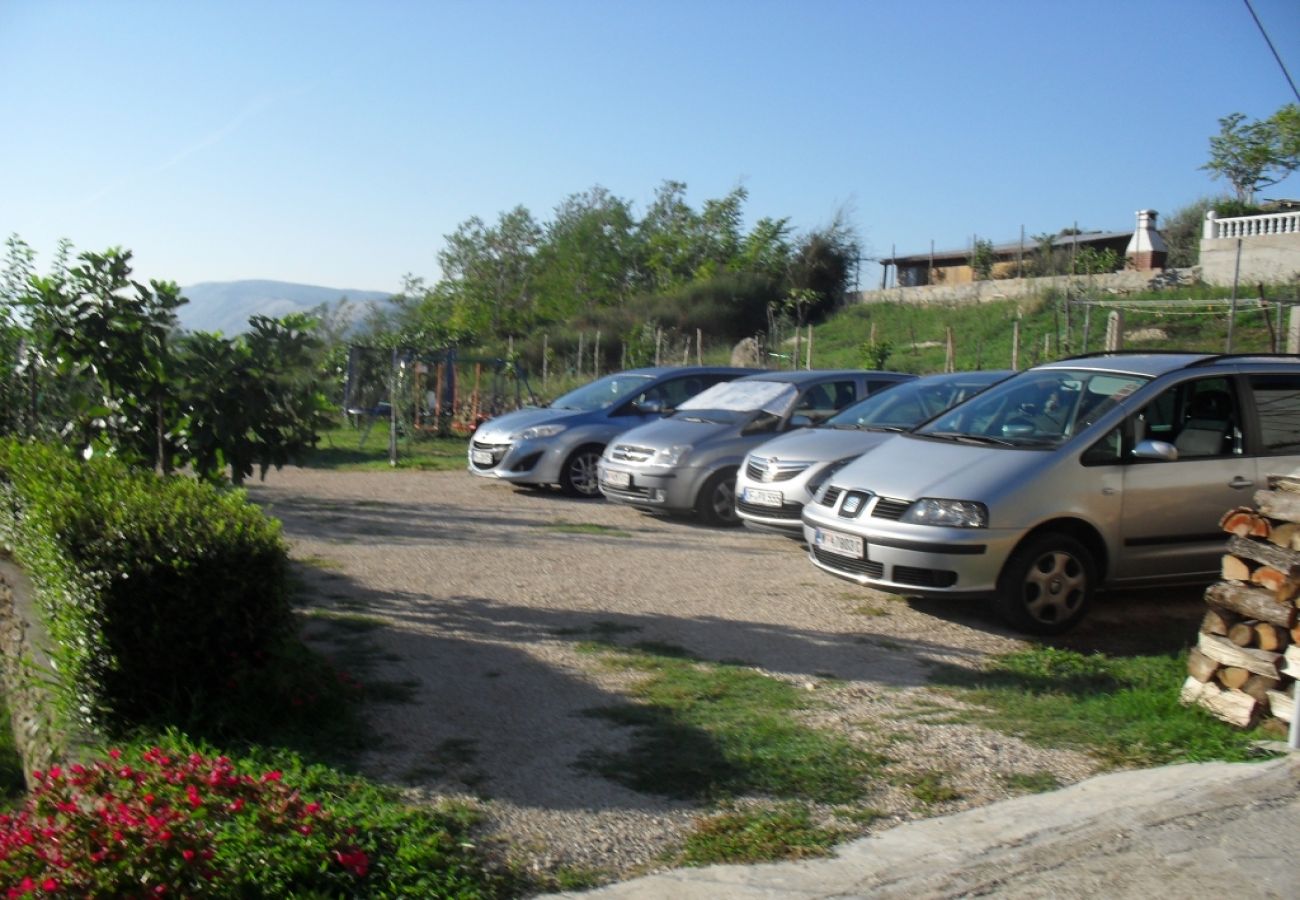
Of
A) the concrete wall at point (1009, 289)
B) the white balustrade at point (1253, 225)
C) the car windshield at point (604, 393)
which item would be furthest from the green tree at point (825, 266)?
the car windshield at point (604, 393)

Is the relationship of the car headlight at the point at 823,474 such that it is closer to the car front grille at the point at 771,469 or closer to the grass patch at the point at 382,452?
the car front grille at the point at 771,469

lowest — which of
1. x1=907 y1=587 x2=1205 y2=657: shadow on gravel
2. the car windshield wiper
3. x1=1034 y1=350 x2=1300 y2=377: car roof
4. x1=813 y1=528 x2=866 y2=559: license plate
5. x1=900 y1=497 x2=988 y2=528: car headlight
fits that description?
x1=907 y1=587 x2=1205 y2=657: shadow on gravel

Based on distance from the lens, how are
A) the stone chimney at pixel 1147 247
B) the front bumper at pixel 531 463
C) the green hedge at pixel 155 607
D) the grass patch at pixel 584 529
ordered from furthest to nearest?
the stone chimney at pixel 1147 247 < the front bumper at pixel 531 463 < the grass patch at pixel 584 529 < the green hedge at pixel 155 607

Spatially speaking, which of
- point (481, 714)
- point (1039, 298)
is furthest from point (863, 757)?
point (1039, 298)

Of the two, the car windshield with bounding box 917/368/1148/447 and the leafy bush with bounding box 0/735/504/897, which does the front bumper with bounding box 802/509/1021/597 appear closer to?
the car windshield with bounding box 917/368/1148/447

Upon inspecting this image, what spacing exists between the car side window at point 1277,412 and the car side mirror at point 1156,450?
3.17 ft

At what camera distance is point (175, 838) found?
148 inches

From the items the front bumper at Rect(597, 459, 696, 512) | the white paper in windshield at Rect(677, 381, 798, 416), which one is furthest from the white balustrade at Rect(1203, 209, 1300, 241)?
the front bumper at Rect(597, 459, 696, 512)

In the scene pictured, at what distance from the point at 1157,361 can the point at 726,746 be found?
4.93 metres

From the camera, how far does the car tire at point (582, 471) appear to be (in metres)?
14.5

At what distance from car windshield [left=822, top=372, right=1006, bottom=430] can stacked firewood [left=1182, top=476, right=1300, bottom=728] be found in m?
4.83

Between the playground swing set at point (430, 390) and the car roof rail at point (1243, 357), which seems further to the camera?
the playground swing set at point (430, 390)

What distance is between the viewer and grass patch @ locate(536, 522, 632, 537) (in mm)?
11562

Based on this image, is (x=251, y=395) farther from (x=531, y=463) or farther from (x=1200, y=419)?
(x=531, y=463)
